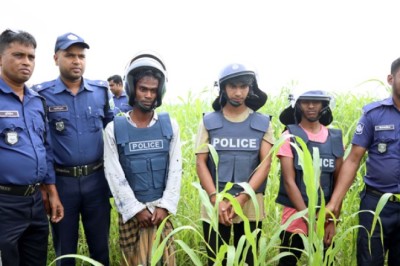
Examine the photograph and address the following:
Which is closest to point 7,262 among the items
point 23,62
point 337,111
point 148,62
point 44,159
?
point 44,159

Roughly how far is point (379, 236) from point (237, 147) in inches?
41.5

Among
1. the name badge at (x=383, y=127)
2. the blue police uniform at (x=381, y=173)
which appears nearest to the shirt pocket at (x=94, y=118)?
the blue police uniform at (x=381, y=173)

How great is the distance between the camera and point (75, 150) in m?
2.58

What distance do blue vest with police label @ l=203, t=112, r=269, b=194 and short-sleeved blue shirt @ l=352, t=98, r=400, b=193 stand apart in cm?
65

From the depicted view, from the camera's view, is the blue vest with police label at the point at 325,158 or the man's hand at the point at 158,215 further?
the blue vest with police label at the point at 325,158

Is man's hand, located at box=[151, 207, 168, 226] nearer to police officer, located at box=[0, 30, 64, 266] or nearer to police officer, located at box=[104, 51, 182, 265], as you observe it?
police officer, located at box=[104, 51, 182, 265]

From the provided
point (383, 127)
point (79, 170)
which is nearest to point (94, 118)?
point (79, 170)

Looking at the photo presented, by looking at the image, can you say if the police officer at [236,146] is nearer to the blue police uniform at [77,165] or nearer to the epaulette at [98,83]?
the blue police uniform at [77,165]

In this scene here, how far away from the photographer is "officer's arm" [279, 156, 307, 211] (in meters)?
2.39

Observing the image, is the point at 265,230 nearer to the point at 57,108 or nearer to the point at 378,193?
the point at 378,193

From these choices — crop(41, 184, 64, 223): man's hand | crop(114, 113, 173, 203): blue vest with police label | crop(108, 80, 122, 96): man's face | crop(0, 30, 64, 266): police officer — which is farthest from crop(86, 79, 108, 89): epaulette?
crop(108, 80, 122, 96): man's face

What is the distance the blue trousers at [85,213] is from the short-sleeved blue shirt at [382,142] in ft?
5.88

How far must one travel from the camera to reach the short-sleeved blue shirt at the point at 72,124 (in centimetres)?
258

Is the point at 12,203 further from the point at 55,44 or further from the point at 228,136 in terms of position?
the point at 228,136
